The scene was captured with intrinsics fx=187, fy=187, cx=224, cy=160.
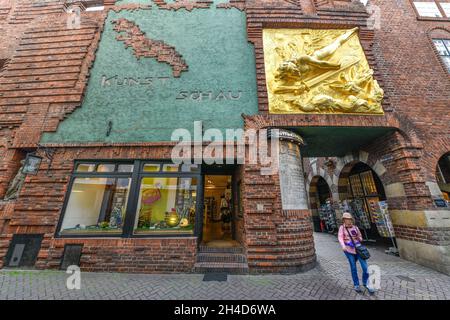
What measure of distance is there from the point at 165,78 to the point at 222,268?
21.7ft

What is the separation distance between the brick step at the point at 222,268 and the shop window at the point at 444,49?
37.2ft

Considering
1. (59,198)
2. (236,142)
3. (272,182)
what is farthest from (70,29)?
(272,182)

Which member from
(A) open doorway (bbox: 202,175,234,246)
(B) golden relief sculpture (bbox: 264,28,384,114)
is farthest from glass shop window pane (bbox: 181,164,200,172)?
(B) golden relief sculpture (bbox: 264,28,384,114)

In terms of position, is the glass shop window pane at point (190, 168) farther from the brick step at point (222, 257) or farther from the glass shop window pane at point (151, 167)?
the brick step at point (222, 257)

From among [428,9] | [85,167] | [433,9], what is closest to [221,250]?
[85,167]

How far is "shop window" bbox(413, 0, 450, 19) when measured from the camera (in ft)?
29.1

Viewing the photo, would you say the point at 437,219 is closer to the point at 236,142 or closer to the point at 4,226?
the point at 236,142

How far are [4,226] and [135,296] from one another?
5063 millimetres

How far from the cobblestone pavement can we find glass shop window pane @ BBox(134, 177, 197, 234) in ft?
4.38

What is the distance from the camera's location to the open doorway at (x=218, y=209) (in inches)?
307

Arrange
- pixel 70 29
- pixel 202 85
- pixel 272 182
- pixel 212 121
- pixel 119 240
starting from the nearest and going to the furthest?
pixel 119 240 < pixel 272 182 < pixel 212 121 < pixel 202 85 < pixel 70 29

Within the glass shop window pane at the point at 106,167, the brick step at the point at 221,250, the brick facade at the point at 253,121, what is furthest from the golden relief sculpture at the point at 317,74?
the glass shop window pane at the point at 106,167

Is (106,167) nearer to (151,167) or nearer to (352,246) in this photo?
(151,167)

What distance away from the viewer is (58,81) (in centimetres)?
691
